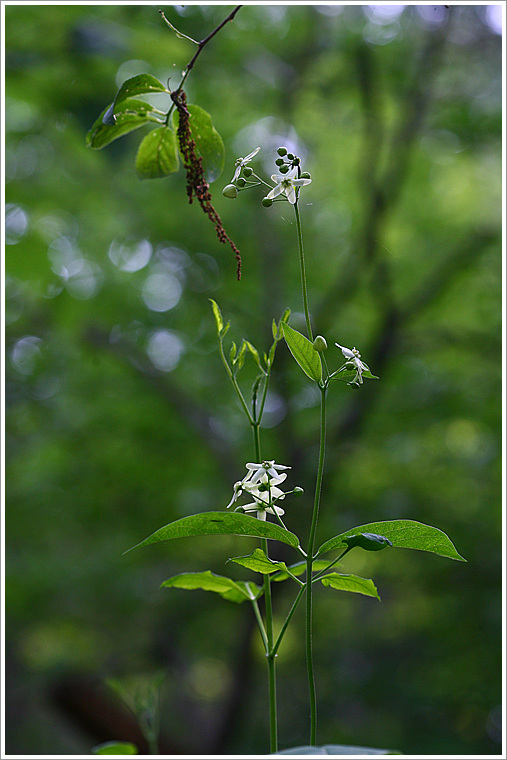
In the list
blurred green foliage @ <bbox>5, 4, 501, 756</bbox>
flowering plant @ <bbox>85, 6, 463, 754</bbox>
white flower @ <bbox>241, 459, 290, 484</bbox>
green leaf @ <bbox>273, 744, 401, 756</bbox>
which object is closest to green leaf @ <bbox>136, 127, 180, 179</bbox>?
flowering plant @ <bbox>85, 6, 463, 754</bbox>

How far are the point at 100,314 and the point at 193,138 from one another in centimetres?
189

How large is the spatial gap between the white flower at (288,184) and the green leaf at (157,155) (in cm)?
11

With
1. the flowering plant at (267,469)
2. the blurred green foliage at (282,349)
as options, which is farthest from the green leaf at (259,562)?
the blurred green foliage at (282,349)

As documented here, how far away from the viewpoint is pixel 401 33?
2027 mm

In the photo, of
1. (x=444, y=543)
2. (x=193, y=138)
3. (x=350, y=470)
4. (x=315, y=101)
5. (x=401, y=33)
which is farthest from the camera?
(x=350, y=470)

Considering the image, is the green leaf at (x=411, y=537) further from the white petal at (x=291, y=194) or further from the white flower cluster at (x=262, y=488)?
the white petal at (x=291, y=194)

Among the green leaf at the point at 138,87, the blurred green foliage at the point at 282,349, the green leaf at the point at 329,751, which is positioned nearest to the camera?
the green leaf at the point at 329,751

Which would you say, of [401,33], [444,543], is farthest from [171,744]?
[401,33]

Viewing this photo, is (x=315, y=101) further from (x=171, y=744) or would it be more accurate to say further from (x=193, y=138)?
(x=171, y=744)

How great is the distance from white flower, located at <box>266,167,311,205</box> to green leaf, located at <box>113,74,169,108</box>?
92 millimetres

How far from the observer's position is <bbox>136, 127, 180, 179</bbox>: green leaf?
1.24ft

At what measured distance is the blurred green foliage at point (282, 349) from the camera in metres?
2.02

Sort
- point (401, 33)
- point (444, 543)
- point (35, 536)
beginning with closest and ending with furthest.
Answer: point (444, 543) → point (401, 33) → point (35, 536)

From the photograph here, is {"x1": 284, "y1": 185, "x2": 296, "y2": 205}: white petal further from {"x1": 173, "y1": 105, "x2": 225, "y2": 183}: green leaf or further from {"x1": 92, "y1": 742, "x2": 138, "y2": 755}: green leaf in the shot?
{"x1": 92, "y1": 742, "x2": 138, "y2": 755}: green leaf
